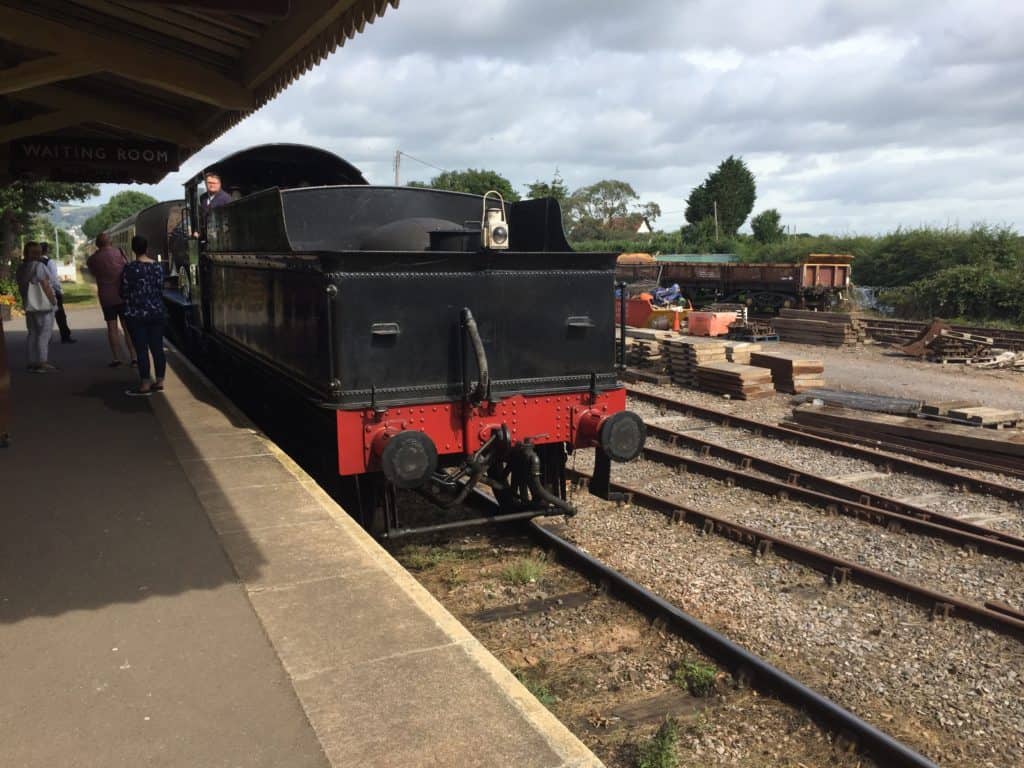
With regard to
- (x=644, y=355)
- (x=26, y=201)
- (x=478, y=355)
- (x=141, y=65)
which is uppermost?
(x=26, y=201)

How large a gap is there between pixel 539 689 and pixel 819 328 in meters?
19.7

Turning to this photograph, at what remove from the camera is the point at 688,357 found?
14328 mm

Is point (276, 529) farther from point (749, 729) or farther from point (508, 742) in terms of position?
point (749, 729)

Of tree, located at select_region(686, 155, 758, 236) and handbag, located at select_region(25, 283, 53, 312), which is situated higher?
tree, located at select_region(686, 155, 758, 236)

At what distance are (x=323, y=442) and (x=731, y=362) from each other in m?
11.0

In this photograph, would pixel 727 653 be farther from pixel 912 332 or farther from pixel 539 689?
pixel 912 332

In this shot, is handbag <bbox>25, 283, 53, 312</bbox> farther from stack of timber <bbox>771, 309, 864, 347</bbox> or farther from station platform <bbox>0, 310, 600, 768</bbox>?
A: stack of timber <bbox>771, 309, 864, 347</bbox>

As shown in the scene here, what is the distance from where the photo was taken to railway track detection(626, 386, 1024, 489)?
8.08m

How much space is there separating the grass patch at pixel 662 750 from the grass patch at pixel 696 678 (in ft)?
1.45

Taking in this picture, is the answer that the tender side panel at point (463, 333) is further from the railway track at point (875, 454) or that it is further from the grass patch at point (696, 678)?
the railway track at point (875, 454)

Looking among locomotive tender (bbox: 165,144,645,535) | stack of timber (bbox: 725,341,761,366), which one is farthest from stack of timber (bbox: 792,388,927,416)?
locomotive tender (bbox: 165,144,645,535)

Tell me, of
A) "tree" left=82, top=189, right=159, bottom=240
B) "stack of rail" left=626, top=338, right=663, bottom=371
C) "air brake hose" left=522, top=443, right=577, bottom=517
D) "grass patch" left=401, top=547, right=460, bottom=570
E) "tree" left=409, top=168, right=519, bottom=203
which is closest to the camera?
"air brake hose" left=522, top=443, right=577, bottom=517

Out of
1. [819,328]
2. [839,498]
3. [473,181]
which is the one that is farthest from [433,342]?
[473,181]

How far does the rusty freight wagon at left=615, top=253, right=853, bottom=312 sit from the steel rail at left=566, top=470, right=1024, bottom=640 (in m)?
17.7
